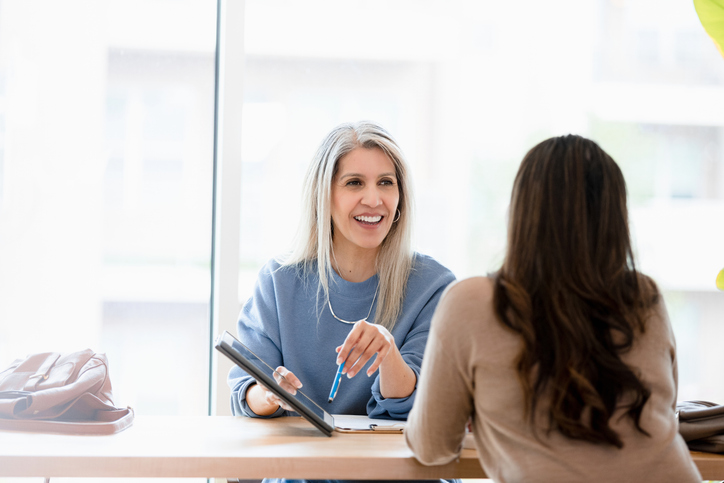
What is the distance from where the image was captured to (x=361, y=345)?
1.23 meters

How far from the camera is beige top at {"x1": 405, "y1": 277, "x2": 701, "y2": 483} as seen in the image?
93 cm

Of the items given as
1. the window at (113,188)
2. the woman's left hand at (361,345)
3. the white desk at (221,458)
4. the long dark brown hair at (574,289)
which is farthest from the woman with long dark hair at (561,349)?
the window at (113,188)

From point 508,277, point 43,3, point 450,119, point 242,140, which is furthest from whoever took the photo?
point 450,119

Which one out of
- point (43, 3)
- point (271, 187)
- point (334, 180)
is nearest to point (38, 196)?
point (43, 3)

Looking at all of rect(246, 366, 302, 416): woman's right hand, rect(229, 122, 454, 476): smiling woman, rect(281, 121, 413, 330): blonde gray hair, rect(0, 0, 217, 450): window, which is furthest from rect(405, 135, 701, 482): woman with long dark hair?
rect(0, 0, 217, 450): window

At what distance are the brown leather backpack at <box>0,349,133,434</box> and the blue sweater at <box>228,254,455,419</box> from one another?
1.02 feet

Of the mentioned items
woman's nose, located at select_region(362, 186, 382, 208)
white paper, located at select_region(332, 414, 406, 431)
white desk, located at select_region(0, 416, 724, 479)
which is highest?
woman's nose, located at select_region(362, 186, 382, 208)

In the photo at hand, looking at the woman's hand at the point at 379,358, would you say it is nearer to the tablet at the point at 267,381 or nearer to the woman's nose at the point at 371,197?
the tablet at the point at 267,381

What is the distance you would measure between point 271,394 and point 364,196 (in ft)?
1.92

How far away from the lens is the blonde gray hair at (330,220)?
1662 mm

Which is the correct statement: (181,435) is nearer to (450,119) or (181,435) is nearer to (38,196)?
(38,196)

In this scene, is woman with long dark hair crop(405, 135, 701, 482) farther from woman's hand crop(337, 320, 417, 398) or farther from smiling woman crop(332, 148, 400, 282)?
smiling woman crop(332, 148, 400, 282)

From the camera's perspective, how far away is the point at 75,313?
2098mm

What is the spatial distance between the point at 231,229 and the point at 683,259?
1.80m
